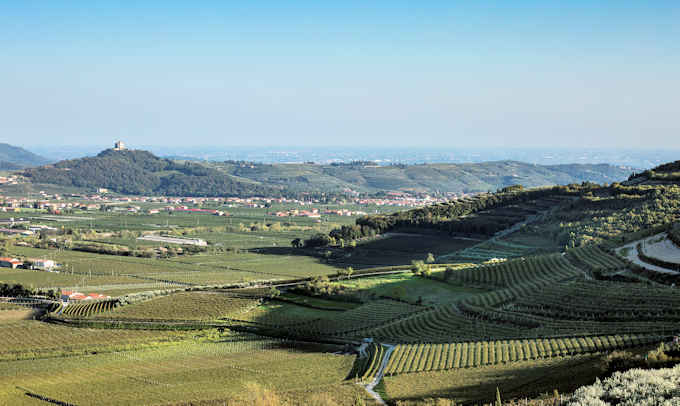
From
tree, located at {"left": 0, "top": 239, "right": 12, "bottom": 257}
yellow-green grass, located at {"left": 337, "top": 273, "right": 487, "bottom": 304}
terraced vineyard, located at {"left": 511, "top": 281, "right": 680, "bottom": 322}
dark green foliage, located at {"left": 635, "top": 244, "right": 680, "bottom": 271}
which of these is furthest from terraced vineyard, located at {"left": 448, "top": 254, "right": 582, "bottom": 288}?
tree, located at {"left": 0, "top": 239, "right": 12, "bottom": 257}

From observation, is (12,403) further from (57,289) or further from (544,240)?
(544,240)

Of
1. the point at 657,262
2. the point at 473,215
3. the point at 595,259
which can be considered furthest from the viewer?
the point at 473,215

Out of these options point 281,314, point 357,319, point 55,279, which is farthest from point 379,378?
point 55,279

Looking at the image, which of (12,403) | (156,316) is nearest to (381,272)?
(156,316)

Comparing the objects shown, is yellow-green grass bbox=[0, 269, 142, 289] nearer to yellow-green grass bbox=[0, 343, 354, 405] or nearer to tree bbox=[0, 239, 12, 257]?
tree bbox=[0, 239, 12, 257]

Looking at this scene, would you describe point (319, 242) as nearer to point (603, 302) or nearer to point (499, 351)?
point (603, 302)

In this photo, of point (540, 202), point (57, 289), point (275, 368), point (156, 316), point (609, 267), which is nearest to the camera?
point (275, 368)
